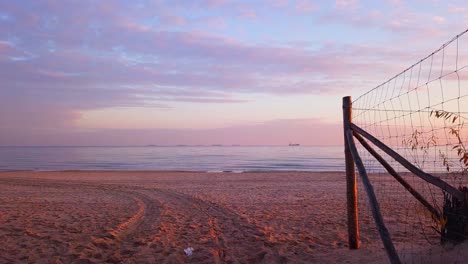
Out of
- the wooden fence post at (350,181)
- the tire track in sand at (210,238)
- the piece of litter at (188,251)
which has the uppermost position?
the wooden fence post at (350,181)

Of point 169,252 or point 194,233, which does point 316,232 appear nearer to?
point 194,233

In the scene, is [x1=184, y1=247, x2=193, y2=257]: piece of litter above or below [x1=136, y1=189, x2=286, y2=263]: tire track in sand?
above

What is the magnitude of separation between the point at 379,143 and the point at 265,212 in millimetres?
6808

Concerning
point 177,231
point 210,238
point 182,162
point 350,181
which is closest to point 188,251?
point 210,238

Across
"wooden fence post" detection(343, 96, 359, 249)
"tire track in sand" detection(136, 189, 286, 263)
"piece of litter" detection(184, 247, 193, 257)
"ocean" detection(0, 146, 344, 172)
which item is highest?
"wooden fence post" detection(343, 96, 359, 249)

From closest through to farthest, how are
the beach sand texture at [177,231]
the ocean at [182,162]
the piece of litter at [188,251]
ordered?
the beach sand texture at [177,231], the piece of litter at [188,251], the ocean at [182,162]

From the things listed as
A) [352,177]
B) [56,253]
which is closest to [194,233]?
[56,253]

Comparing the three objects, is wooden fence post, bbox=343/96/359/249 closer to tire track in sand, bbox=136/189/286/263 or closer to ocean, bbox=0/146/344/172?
tire track in sand, bbox=136/189/286/263

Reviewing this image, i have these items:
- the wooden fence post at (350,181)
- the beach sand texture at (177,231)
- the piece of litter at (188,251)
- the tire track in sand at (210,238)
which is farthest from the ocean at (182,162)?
the wooden fence post at (350,181)

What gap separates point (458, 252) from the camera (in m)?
5.06

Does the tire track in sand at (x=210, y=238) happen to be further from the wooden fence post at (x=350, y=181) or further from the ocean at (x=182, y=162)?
the ocean at (x=182, y=162)

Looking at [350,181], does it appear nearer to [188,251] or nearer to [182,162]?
[188,251]

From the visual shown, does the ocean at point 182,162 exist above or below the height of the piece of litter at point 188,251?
below

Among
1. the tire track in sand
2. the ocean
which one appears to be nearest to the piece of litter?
the tire track in sand
